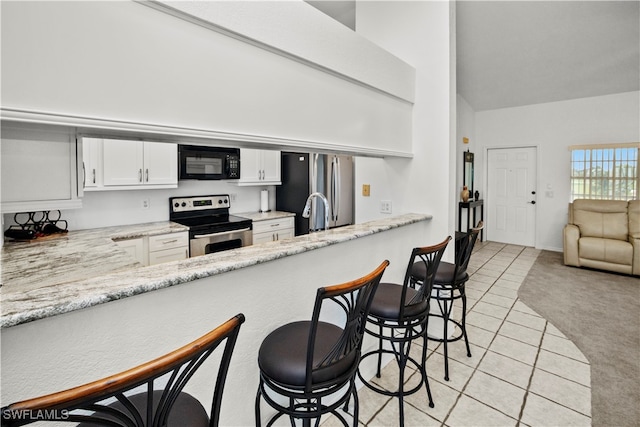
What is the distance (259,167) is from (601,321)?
4.07m

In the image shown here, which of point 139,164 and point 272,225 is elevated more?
point 139,164

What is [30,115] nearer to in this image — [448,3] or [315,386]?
[315,386]

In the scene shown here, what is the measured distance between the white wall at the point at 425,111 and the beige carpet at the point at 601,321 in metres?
1.43

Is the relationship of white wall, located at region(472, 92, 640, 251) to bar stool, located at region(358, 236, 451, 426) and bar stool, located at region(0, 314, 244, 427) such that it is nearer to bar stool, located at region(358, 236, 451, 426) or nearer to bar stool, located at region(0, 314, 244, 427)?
bar stool, located at region(358, 236, 451, 426)

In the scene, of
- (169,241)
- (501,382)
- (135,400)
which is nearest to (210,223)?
(169,241)

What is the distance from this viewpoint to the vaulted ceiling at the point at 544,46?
312cm

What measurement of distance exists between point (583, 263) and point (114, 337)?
590cm

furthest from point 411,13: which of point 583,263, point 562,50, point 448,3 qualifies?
point 583,263

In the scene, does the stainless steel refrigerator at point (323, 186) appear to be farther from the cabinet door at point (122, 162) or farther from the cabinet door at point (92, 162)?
the cabinet door at point (92, 162)

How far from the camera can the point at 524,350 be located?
8.36 ft

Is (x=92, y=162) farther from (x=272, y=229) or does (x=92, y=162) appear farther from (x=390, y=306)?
(x=390, y=306)

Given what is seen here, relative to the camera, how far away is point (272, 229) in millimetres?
4000

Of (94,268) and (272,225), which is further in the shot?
(272,225)

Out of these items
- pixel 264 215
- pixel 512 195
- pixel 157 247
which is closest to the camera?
pixel 157 247
